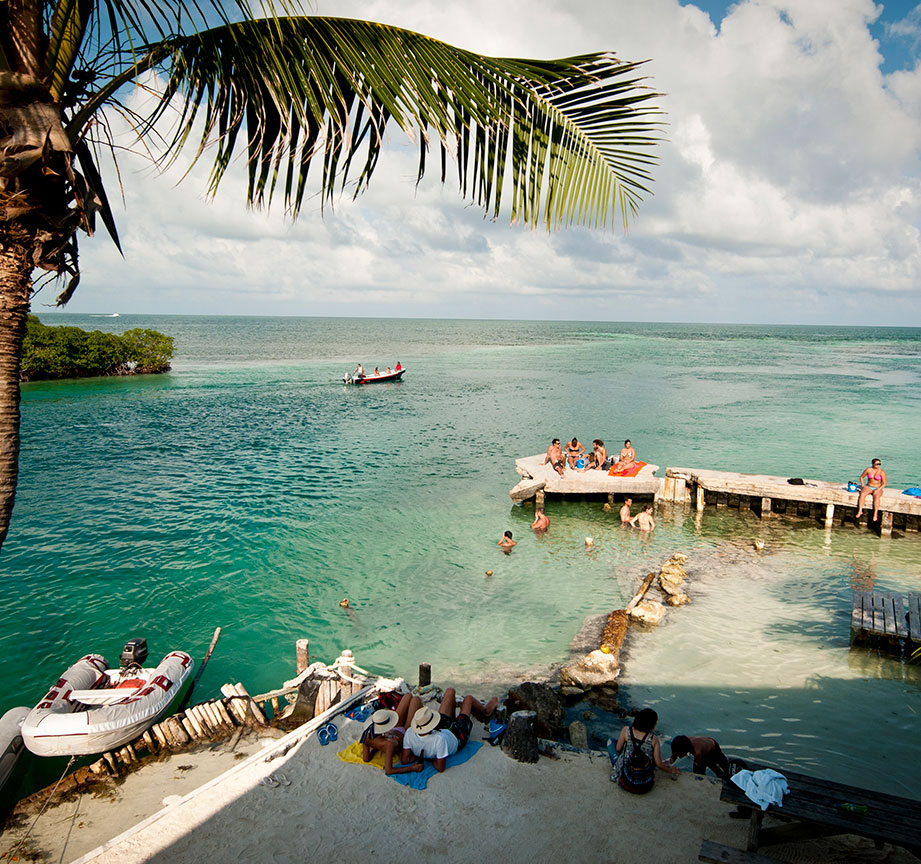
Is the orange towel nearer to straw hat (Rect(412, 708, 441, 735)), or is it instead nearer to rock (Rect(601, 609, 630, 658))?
rock (Rect(601, 609, 630, 658))

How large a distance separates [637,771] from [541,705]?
2414 mm

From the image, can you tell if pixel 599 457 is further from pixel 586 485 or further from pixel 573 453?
pixel 586 485

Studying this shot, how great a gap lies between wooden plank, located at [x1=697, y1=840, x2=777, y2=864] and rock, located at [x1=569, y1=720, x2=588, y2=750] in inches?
126

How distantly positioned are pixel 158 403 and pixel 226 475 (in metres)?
20.7

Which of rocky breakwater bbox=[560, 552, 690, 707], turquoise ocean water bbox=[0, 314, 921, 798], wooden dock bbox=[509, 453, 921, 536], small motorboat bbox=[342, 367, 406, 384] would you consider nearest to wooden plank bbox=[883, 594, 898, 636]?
turquoise ocean water bbox=[0, 314, 921, 798]

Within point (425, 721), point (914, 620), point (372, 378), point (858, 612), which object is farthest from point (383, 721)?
point (372, 378)

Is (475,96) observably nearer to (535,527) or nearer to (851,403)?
(535,527)

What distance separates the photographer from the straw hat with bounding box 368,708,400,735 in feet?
24.1

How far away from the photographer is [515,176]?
3.51m

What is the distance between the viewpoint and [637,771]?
6.57 m

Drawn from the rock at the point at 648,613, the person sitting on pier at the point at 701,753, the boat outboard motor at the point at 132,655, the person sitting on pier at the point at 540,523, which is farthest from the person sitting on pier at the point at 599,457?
the boat outboard motor at the point at 132,655

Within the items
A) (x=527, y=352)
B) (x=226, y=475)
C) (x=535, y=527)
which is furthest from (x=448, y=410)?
(x=527, y=352)

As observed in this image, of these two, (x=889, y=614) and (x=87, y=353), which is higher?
(x=87, y=353)

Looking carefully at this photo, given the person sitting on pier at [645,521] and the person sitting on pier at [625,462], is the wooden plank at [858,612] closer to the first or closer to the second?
the person sitting on pier at [645,521]
